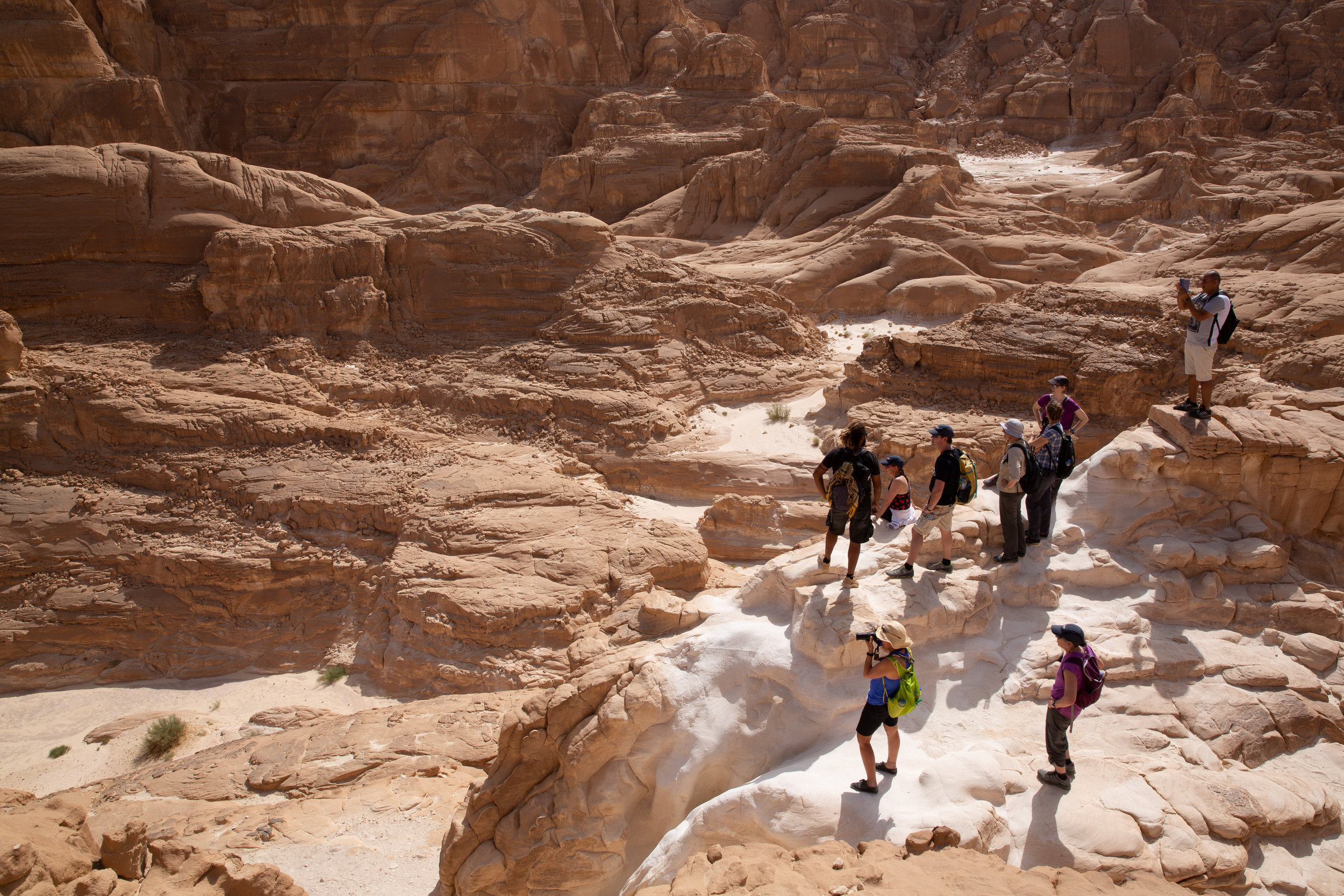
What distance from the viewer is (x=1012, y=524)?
6.30 m

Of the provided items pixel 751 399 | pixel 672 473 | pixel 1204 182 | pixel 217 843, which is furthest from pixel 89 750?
pixel 1204 182

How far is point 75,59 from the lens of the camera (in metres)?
25.3

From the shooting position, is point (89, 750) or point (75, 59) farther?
point (75, 59)

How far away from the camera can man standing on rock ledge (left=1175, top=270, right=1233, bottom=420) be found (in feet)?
23.3

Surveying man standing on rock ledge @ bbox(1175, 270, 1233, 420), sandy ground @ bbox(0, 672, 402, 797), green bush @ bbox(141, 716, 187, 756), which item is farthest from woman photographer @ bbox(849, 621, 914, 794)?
green bush @ bbox(141, 716, 187, 756)

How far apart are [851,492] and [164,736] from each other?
753 cm

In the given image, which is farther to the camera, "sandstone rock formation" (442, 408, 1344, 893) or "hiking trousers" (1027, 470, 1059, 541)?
"hiking trousers" (1027, 470, 1059, 541)

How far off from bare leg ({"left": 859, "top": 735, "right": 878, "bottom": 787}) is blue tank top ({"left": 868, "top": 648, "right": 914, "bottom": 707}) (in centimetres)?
22

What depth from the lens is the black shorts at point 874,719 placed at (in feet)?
15.1

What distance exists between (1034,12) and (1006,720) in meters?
54.5

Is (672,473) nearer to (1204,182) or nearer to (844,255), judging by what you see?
(844,255)

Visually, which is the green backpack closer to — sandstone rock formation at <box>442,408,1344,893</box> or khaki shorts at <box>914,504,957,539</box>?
sandstone rock formation at <box>442,408,1344,893</box>

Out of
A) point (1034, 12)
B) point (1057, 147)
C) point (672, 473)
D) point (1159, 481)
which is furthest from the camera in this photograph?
point (1034, 12)

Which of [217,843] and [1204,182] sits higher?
[1204,182]
